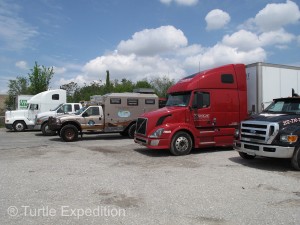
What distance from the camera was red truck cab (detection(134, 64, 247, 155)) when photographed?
11.8 metres

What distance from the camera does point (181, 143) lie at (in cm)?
1188

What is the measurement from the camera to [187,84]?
1246cm

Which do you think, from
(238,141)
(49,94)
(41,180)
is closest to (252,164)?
(238,141)

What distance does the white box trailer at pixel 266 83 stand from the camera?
41.7ft

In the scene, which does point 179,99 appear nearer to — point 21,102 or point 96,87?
point 21,102

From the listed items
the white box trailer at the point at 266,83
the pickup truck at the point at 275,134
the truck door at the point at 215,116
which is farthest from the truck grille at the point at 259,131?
the white box trailer at the point at 266,83

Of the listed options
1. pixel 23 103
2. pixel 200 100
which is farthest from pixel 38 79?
pixel 200 100

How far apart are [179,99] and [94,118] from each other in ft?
20.5

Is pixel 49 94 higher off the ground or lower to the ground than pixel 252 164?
higher

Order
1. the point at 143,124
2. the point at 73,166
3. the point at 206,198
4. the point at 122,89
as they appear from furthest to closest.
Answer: the point at 122,89, the point at 143,124, the point at 73,166, the point at 206,198

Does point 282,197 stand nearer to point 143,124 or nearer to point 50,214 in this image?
point 50,214

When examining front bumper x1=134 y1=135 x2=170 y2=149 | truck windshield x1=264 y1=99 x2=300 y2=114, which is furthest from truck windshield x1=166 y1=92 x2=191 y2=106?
truck windshield x1=264 y1=99 x2=300 y2=114

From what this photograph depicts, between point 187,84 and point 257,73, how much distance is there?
2.76 meters

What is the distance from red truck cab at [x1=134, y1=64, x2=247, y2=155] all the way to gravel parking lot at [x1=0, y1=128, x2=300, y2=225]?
37.4 inches
